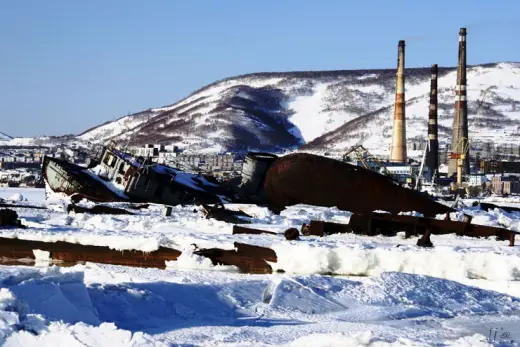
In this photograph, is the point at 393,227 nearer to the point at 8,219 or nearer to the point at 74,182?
the point at 8,219

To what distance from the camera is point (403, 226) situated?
1584 centimetres

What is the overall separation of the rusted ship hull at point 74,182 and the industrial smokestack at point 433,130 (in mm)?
52914

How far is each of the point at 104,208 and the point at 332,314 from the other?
13503mm

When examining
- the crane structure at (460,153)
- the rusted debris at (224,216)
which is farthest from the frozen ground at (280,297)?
the crane structure at (460,153)

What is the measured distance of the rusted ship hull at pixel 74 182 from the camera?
33500mm

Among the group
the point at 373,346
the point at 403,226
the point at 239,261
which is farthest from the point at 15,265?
the point at 373,346

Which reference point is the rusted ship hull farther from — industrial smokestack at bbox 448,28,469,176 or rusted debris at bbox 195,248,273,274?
industrial smokestack at bbox 448,28,469,176

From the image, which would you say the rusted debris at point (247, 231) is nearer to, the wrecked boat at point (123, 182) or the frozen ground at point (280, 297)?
the frozen ground at point (280, 297)

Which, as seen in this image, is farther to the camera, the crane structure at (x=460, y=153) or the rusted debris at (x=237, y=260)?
the crane structure at (x=460, y=153)

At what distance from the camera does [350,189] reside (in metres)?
21.4

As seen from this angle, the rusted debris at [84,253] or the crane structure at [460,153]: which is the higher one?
the crane structure at [460,153]

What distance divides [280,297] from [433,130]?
77.3 meters

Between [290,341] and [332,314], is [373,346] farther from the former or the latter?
[332,314]

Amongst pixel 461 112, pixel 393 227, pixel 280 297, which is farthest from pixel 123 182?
pixel 461 112
